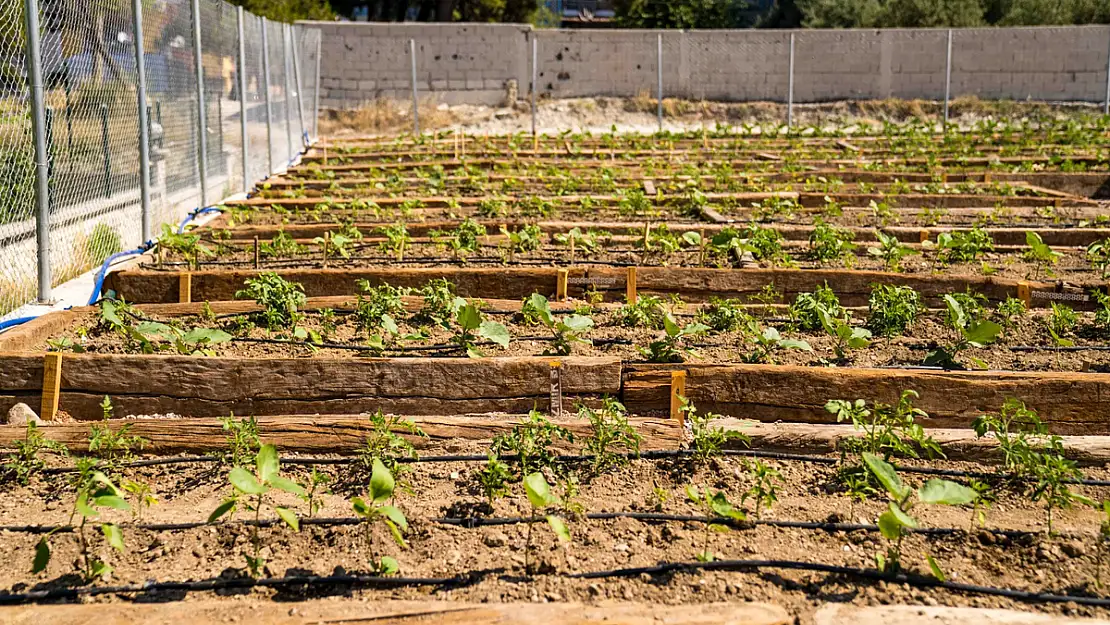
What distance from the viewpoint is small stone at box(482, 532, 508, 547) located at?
314 cm

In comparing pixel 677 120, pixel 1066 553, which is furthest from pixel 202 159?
pixel 677 120

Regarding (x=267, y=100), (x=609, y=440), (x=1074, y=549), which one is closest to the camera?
(x=1074, y=549)

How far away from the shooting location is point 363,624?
8.80 ft

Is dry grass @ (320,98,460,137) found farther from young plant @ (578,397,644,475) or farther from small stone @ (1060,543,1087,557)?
small stone @ (1060,543,1087,557)

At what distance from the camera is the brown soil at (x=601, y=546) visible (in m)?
2.88

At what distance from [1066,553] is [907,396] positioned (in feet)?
3.66

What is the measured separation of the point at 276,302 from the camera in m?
5.42

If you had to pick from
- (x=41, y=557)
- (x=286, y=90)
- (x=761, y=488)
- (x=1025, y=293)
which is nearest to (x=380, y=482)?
(x=41, y=557)

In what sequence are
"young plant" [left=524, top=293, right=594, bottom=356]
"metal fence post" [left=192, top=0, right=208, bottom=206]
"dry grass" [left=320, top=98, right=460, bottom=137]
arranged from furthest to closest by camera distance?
"dry grass" [left=320, top=98, right=460, bottom=137] → "metal fence post" [left=192, top=0, right=208, bottom=206] → "young plant" [left=524, top=293, right=594, bottom=356]

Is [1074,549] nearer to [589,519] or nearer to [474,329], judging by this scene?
[589,519]

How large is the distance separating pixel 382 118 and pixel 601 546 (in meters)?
19.7

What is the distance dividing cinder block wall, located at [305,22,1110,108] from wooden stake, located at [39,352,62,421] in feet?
62.1

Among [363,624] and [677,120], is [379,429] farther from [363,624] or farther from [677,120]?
[677,120]

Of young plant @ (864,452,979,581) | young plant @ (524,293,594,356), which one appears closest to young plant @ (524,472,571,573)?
young plant @ (864,452,979,581)
